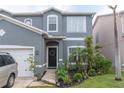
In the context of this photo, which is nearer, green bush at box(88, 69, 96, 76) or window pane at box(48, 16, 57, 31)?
green bush at box(88, 69, 96, 76)

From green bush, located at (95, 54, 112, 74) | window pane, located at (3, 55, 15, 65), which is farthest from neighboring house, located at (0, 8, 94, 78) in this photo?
green bush, located at (95, 54, 112, 74)

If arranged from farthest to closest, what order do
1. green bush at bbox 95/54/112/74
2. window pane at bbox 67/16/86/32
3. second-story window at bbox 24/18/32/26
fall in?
second-story window at bbox 24/18/32/26, window pane at bbox 67/16/86/32, green bush at bbox 95/54/112/74

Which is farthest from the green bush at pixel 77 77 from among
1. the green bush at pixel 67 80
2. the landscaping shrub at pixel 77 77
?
the green bush at pixel 67 80

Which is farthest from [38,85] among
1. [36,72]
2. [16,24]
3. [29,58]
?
[16,24]

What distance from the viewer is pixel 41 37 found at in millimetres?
5098

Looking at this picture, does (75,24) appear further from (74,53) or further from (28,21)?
(28,21)

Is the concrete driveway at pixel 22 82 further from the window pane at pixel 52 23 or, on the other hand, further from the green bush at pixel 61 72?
the window pane at pixel 52 23

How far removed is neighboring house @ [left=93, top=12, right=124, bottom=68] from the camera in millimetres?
4211

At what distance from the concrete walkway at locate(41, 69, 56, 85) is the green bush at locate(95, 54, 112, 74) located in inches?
35.3

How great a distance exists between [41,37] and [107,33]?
5.07ft

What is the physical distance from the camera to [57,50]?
4461mm

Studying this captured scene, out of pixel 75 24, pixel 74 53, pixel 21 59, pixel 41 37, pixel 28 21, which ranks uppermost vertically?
pixel 28 21

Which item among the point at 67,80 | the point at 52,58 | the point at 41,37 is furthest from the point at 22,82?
the point at 41,37

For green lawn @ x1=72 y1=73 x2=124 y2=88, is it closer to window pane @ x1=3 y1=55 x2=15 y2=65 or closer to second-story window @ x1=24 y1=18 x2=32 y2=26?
window pane @ x1=3 y1=55 x2=15 y2=65
